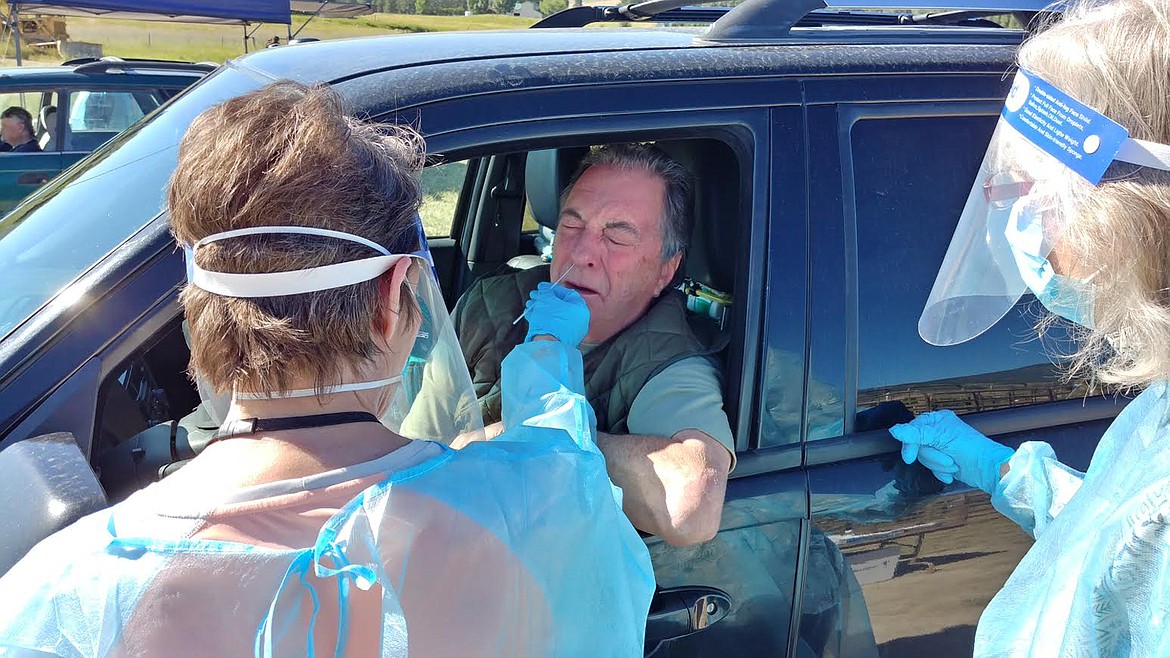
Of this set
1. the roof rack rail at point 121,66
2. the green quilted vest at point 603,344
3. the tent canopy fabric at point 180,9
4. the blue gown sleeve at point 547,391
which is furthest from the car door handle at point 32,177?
the blue gown sleeve at point 547,391

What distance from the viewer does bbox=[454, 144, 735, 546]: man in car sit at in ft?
6.43

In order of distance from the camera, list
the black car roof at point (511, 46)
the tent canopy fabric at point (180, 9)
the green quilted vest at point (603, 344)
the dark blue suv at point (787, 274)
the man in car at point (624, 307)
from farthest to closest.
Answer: the tent canopy fabric at point (180, 9), the green quilted vest at point (603, 344), the man in car at point (624, 307), the black car roof at point (511, 46), the dark blue suv at point (787, 274)

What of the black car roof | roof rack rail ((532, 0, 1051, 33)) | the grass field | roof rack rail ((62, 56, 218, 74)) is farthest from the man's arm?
the grass field

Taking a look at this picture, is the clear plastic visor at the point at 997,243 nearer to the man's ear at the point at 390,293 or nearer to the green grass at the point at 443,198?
the man's ear at the point at 390,293

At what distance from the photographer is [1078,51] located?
1278 mm

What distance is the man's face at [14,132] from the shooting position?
8047 mm

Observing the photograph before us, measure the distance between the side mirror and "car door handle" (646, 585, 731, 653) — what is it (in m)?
0.94

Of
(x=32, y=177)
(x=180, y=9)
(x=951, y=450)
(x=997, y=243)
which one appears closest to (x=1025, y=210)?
(x=997, y=243)

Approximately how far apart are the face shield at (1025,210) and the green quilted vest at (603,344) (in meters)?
0.56

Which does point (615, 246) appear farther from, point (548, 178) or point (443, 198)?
point (443, 198)

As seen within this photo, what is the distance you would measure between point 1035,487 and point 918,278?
46cm

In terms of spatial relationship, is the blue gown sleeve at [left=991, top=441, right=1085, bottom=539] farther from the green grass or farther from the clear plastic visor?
the green grass

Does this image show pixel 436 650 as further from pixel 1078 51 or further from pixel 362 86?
pixel 1078 51

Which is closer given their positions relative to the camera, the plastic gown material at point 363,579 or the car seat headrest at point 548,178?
the plastic gown material at point 363,579
